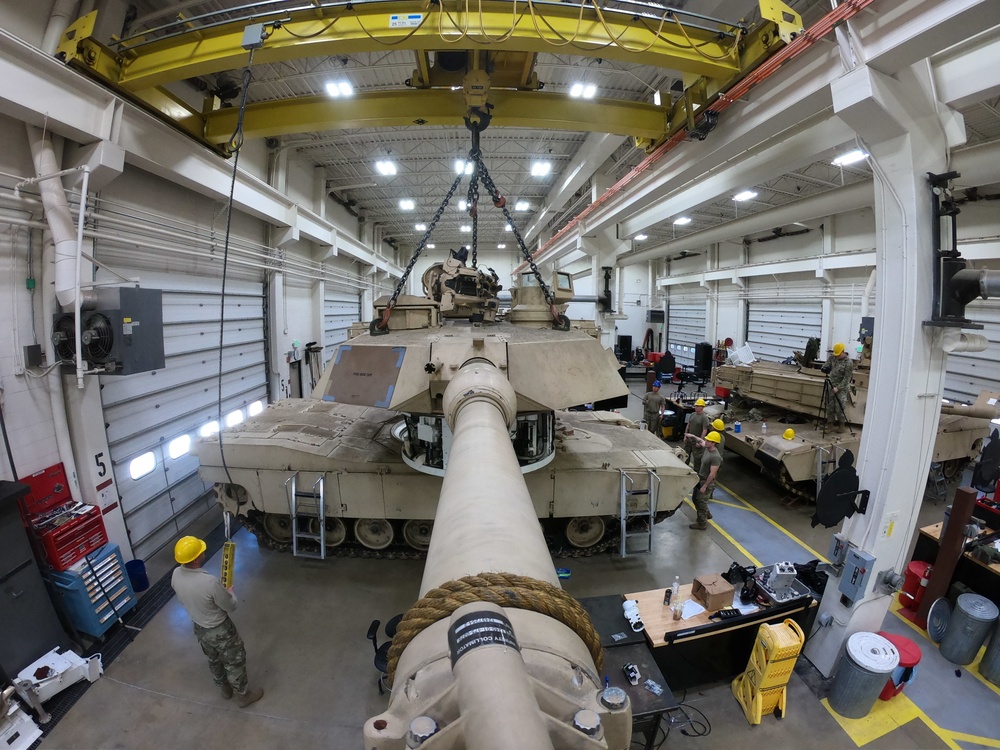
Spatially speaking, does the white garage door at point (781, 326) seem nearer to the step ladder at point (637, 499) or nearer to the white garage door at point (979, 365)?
the white garage door at point (979, 365)

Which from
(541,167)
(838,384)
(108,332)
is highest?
(541,167)

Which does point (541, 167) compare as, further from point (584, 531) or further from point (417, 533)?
point (417, 533)

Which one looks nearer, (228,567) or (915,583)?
(228,567)

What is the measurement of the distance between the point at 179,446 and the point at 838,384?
1120cm

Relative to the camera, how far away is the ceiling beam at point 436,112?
5809mm

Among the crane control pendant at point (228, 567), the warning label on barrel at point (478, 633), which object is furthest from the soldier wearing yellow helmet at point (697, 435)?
the warning label on barrel at point (478, 633)

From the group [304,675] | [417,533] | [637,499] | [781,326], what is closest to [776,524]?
[637,499]

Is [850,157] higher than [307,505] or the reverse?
higher

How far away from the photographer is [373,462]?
5602mm

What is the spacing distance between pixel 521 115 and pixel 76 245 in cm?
542

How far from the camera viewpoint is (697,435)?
321 inches

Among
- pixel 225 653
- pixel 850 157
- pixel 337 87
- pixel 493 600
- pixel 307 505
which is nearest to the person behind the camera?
pixel 493 600

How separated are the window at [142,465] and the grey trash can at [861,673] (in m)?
8.48

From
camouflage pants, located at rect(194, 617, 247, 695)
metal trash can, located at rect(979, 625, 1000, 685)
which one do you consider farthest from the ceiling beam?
metal trash can, located at rect(979, 625, 1000, 685)
